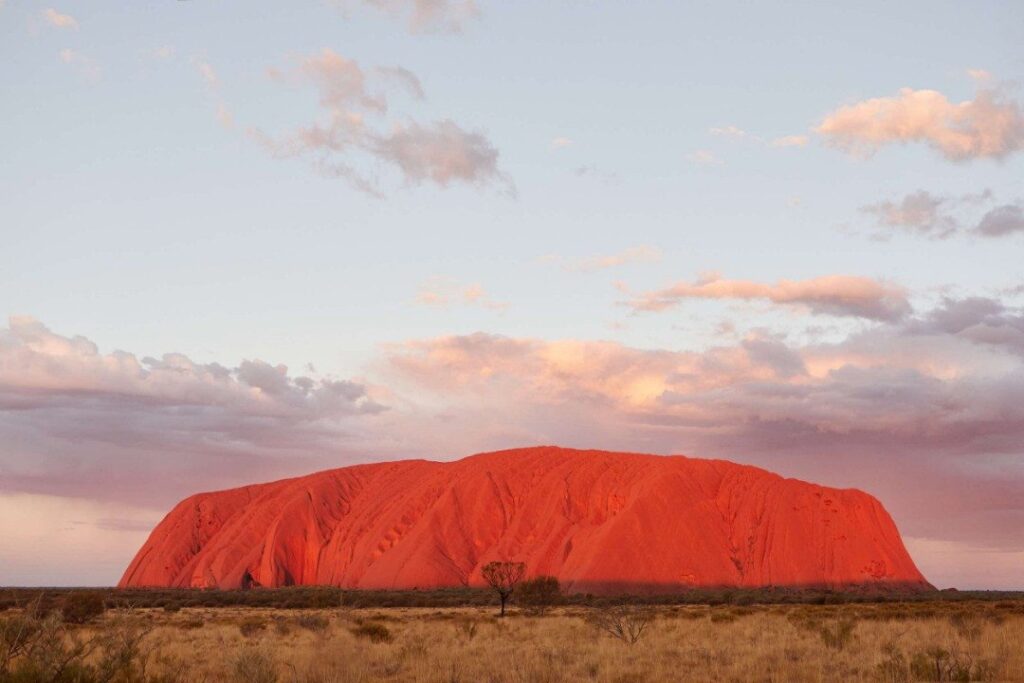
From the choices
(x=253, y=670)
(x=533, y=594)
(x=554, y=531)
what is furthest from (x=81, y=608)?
(x=554, y=531)

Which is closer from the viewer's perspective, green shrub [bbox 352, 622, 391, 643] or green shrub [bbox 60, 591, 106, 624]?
green shrub [bbox 352, 622, 391, 643]

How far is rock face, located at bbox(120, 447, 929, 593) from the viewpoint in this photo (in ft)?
316

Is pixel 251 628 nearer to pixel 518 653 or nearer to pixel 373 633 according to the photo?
pixel 373 633

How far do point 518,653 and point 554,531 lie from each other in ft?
272

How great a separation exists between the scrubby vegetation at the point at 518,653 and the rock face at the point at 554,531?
206 ft

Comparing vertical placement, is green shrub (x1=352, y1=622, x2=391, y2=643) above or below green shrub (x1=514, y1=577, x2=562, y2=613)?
above

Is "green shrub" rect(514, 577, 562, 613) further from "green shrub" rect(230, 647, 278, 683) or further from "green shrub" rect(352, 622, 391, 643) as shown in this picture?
"green shrub" rect(230, 647, 278, 683)

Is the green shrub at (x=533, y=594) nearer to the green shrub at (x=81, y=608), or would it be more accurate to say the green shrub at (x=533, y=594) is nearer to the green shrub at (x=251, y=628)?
the green shrub at (x=251, y=628)

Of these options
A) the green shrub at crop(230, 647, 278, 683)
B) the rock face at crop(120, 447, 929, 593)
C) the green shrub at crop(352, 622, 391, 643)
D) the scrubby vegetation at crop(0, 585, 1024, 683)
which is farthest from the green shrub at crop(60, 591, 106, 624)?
the rock face at crop(120, 447, 929, 593)

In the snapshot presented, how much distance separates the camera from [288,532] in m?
120

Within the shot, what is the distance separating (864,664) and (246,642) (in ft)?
60.4

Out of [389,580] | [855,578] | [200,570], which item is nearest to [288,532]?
[200,570]

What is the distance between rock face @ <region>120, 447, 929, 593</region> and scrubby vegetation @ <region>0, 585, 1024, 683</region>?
62.8 m

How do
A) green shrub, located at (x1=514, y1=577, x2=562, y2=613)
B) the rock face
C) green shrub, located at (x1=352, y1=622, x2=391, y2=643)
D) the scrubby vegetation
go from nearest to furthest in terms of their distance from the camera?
the scrubby vegetation
green shrub, located at (x1=352, y1=622, x2=391, y2=643)
green shrub, located at (x1=514, y1=577, x2=562, y2=613)
the rock face
